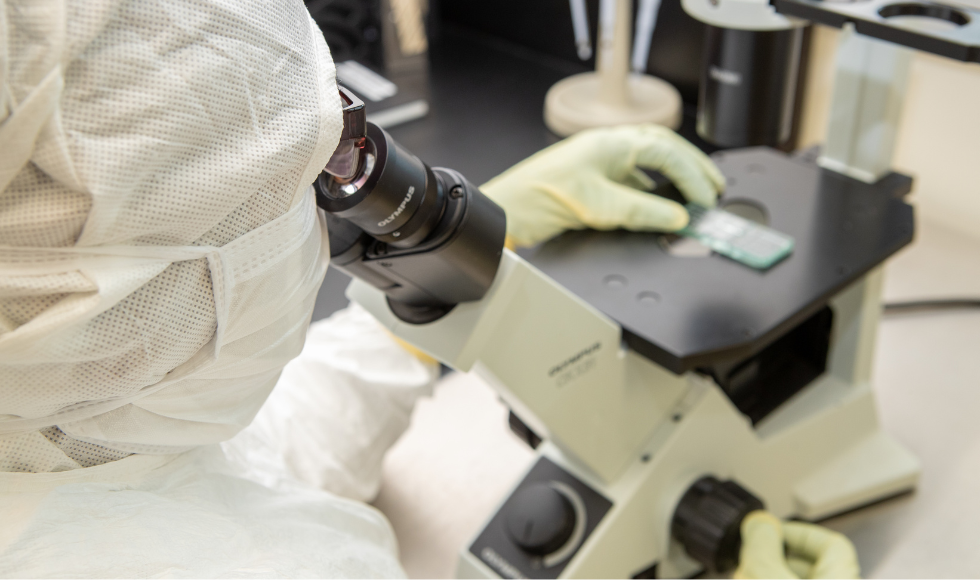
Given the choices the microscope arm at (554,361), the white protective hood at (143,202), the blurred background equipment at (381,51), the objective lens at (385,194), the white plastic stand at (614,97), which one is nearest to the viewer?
the white protective hood at (143,202)

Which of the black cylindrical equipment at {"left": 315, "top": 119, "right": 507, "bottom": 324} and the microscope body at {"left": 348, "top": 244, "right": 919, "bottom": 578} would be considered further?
the microscope body at {"left": 348, "top": 244, "right": 919, "bottom": 578}

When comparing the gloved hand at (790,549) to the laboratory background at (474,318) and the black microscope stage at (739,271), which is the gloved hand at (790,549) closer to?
the laboratory background at (474,318)

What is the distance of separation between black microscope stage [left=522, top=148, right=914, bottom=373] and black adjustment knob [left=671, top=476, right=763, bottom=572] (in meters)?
0.15

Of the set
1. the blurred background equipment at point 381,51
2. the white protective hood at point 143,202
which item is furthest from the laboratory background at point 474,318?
the blurred background equipment at point 381,51

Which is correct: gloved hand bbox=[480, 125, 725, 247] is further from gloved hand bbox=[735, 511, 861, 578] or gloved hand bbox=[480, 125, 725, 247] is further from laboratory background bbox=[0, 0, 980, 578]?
gloved hand bbox=[735, 511, 861, 578]

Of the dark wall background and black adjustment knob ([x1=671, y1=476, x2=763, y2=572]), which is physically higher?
the dark wall background

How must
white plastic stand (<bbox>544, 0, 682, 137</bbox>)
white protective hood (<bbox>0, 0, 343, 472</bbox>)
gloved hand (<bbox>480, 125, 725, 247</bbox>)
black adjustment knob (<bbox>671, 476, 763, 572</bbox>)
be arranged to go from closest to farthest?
white protective hood (<bbox>0, 0, 343, 472</bbox>)
black adjustment knob (<bbox>671, 476, 763, 572</bbox>)
gloved hand (<bbox>480, 125, 725, 247</bbox>)
white plastic stand (<bbox>544, 0, 682, 137</bbox>)

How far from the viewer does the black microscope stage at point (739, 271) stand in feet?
2.43

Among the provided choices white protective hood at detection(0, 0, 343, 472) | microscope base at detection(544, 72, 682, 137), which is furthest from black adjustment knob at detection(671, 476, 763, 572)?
Answer: microscope base at detection(544, 72, 682, 137)

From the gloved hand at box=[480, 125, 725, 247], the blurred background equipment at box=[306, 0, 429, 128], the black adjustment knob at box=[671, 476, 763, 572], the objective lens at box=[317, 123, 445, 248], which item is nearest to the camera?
the objective lens at box=[317, 123, 445, 248]

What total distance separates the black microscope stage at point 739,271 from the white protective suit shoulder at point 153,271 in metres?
0.34

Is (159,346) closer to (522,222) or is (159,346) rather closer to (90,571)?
(90,571)

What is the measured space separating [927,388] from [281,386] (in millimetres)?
861

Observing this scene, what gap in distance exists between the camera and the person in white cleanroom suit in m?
0.38
